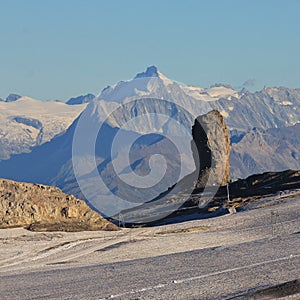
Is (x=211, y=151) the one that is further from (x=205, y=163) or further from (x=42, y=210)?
(x=42, y=210)

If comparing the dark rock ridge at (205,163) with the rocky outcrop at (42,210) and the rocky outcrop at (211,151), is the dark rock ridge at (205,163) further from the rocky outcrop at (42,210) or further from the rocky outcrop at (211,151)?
the rocky outcrop at (42,210)

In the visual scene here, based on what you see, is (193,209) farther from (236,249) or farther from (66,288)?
(66,288)

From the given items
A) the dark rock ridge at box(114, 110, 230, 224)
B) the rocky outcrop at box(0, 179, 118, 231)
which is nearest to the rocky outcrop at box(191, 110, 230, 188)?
the dark rock ridge at box(114, 110, 230, 224)

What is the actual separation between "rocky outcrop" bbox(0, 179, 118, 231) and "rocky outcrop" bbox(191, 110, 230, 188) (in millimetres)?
44802

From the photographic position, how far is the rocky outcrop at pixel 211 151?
126 m

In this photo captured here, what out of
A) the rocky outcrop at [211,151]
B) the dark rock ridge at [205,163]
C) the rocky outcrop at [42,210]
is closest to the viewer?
the rocky outcrop at [42,210]

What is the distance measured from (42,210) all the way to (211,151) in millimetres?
52745

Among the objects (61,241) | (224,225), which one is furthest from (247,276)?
(224,225)

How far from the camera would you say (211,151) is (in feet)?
417

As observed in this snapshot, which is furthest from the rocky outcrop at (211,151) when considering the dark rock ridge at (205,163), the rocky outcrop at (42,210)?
the rocky outcrop at (42,210)

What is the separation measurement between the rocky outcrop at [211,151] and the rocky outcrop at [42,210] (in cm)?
4480

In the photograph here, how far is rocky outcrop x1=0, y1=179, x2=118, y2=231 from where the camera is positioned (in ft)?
249

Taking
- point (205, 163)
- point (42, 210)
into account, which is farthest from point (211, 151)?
point (42, 210)

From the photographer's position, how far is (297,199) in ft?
303
